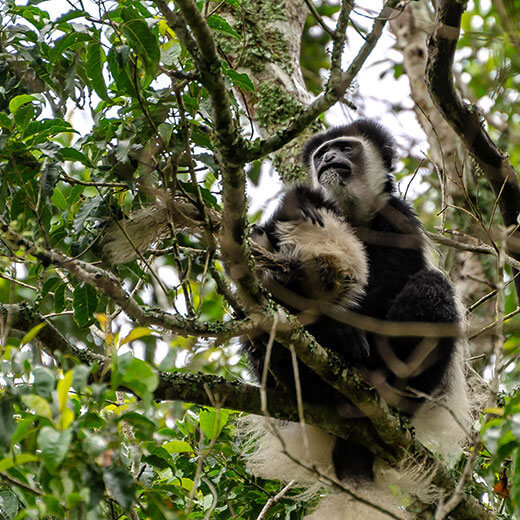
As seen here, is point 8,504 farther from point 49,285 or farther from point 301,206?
point 301,206

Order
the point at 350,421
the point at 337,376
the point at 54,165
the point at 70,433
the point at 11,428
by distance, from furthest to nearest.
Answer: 1. the point at 350,421
2. the point at 337,376
3. the point at 54,165
4. the point at 11,428
5. the point at 70,433

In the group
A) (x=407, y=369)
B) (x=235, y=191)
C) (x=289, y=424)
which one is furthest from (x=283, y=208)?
(x=289, y=424)

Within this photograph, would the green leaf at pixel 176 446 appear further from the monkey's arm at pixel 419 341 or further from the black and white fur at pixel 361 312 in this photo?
the monkey's arm at pixel 419 341

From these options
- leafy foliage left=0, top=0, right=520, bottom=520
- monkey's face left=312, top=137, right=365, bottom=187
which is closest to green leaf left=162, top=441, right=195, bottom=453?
leafy foliage left=0, top=0, right=520, bottom=520

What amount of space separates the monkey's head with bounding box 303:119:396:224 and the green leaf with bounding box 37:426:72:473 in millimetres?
2065

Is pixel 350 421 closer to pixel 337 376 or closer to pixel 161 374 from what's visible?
pixel 337 376

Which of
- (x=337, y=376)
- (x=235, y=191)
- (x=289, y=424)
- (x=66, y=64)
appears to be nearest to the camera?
(x=235, y=191)

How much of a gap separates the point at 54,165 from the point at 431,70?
4.98 ft

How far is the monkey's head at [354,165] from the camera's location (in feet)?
11.2

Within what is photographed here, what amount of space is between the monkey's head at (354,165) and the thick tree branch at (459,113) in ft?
2.15

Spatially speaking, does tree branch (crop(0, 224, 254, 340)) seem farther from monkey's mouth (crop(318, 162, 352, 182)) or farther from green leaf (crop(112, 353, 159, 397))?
monkey's mouth (crop(318, 162, 352, 182))

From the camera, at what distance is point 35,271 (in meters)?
2.53

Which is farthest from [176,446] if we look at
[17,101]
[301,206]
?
[17,101]

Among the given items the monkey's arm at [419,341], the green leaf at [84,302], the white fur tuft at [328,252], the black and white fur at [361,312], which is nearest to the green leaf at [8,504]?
the green leaf at [84,302]
